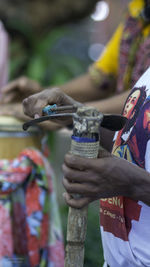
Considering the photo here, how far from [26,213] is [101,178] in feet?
3.93

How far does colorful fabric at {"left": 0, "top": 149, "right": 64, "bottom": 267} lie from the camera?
2.08 meters

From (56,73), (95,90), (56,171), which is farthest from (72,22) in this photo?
(95,90)

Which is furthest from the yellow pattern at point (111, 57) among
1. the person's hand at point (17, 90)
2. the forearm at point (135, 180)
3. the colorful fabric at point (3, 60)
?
the forearm at point (135, 180)

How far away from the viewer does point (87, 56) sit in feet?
18.8

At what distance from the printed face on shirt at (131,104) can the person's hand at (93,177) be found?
0.75ft

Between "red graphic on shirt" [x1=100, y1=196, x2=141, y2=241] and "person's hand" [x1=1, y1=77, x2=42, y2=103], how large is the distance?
4.29ft

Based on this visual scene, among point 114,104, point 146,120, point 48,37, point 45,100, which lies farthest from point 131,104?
point 48,37

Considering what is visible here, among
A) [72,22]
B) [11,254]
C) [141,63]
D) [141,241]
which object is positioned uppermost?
[72,22]

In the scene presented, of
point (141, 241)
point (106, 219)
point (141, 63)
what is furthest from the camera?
point (141, 63)

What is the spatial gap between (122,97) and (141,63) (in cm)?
28

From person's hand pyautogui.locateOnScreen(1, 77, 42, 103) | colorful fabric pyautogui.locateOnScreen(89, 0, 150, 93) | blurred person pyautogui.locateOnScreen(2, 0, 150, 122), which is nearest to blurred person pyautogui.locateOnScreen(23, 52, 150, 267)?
blurred person pyautogui.locateOnScreen(2, 0, 150, 122)

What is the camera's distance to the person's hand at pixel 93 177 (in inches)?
38.1

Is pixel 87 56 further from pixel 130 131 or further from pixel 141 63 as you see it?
pixel 130 131

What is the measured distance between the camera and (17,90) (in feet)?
8.08
